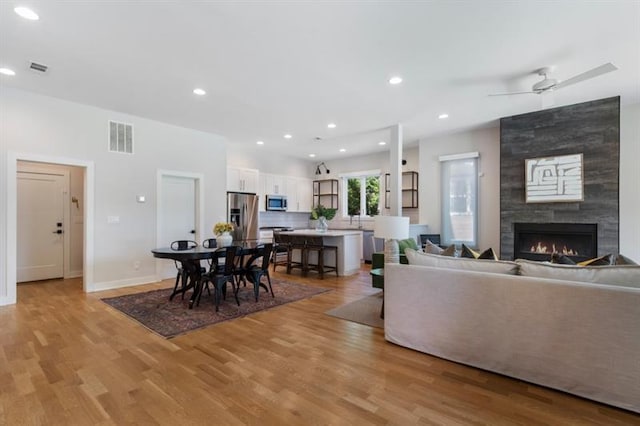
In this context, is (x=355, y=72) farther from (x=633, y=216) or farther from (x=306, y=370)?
(x=633, y=216)

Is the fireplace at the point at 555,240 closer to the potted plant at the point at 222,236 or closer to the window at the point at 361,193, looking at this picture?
the window at the point at 361,193

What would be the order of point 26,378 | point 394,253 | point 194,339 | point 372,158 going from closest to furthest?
point 26,378 → point 194,339 → point 394,253 → point 372,158

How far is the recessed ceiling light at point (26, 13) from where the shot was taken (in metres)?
2.48

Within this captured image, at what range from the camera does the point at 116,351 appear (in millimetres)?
2646

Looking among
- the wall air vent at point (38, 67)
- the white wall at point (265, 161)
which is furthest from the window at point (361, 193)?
the wall air vent at point (38, 67)

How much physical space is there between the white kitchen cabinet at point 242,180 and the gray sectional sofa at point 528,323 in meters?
5.32

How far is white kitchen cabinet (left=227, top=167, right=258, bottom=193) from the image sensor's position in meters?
7.14

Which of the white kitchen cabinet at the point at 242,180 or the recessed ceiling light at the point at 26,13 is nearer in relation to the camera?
the recessed ceiling light at the point at 26,13

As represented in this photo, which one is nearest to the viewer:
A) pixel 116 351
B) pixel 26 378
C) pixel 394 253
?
pixel 26 378

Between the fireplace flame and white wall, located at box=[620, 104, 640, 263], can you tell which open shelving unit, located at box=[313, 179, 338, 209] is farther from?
white wall, located at box=[620, 104, 640, 263]

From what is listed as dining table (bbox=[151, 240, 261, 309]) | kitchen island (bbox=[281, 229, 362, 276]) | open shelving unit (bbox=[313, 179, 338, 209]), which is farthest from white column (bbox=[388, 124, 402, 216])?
open shelving unit (bbox=[313, 179, 338, 209])

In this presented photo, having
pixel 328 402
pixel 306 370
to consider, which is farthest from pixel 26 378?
pixel 328 402

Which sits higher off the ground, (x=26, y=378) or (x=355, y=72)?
(x=355, y=72)

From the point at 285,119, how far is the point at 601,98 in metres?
4.96
